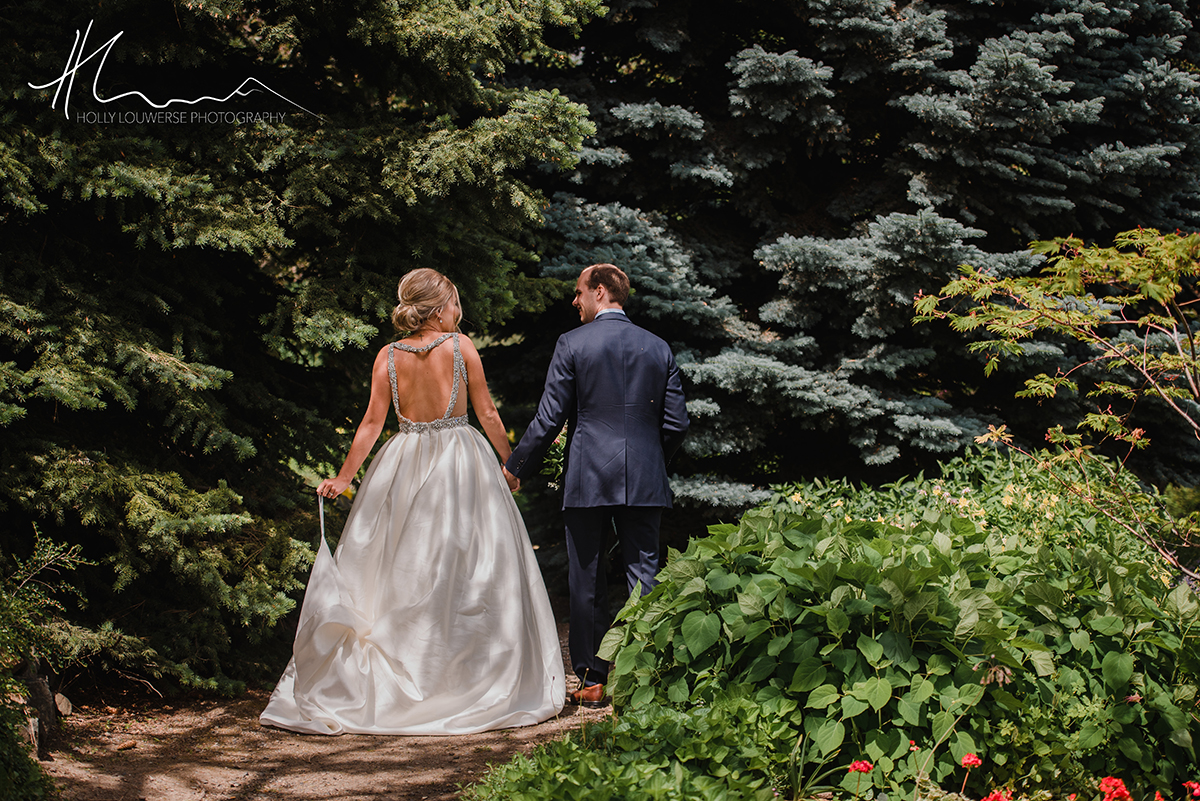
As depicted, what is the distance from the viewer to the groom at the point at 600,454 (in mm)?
4426

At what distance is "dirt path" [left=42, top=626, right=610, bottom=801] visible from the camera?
3230 mm

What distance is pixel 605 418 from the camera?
4.48 m

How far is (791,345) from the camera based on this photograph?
265 inches

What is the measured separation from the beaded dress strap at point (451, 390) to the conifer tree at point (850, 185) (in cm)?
212

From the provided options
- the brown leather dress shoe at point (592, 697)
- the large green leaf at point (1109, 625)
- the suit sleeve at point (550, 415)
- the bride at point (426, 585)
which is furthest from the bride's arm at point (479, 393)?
the large green leaf at point (1109, 625)

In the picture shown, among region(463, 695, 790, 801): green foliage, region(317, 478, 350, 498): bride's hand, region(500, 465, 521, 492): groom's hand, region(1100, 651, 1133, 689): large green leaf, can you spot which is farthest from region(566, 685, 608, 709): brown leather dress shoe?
region(1100, 651, 1133, 689): large green leaf

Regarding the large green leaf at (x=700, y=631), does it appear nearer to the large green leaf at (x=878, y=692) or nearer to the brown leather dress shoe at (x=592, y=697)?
the large green leaf at (x=878, y=692)

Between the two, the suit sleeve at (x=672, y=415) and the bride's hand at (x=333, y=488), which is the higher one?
the suit sleeve at (x=672, y=415)

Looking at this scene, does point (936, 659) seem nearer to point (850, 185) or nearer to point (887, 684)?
point (887, 684)

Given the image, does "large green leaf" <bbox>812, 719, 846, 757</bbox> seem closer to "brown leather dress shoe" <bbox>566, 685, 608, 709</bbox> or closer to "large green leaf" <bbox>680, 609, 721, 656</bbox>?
"large green leaf" <bbox>680, 609, 721, 656</bbox>

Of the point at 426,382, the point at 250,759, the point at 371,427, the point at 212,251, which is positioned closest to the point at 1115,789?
the point at 250,759

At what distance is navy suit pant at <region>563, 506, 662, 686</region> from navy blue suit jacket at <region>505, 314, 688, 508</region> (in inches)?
4.9

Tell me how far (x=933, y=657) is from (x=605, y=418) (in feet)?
7.13

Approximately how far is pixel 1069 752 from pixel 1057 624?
1.38 ft
